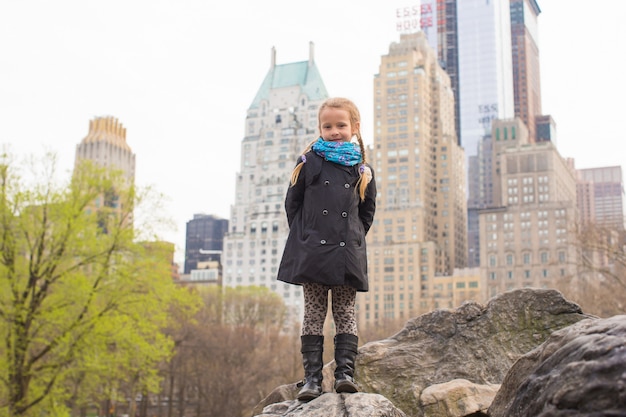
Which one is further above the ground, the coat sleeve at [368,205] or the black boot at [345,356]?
the coat sleeve at [368,205]

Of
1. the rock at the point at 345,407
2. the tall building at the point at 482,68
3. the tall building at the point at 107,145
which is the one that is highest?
the tall building at the point at 482,68

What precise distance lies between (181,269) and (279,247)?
7181cm

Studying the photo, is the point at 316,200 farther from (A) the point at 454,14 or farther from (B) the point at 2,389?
(A) the point at 454,14

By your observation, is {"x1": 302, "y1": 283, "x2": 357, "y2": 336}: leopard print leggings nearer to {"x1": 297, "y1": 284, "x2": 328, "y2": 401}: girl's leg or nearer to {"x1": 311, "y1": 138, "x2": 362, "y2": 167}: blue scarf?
{"x1": 297, "y1": 284, "x2": 328, "y2": 401}: girl's leg

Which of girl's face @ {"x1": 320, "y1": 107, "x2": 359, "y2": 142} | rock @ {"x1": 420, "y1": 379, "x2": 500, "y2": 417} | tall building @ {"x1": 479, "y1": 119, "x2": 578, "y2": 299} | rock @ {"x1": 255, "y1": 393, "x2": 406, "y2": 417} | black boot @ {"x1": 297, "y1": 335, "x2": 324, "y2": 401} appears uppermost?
tall building @ {"x1": 479, "y1": 119, "x2": 578, "y2": 299}

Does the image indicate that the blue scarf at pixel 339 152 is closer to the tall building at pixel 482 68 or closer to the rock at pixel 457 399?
the rock at pixel 457 399

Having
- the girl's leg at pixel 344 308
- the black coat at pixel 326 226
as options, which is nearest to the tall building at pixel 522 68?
the black coat at pixel 326 226

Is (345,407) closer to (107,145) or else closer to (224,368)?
(224,368)

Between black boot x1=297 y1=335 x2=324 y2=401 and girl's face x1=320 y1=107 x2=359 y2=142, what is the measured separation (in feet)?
5.35

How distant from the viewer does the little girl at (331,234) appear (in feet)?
19.1

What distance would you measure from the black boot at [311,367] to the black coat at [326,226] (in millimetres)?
516

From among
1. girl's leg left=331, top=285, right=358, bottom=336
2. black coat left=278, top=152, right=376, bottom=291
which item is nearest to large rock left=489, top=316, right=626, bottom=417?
girl's leg left=331, top=285, right=358, bottom=336

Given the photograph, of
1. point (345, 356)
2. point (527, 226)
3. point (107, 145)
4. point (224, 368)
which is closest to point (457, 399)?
point (345, 356)

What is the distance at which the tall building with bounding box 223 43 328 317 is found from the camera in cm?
13000
